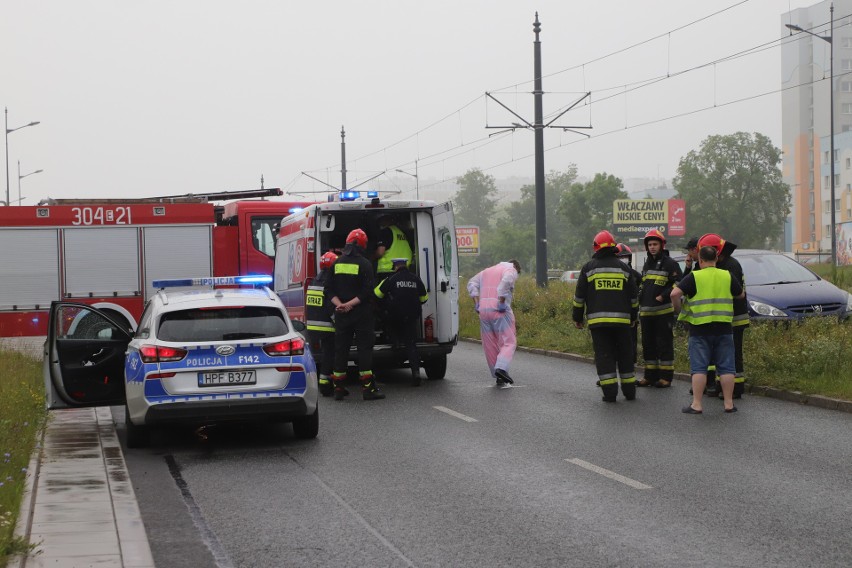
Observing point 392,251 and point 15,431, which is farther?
point 392,251

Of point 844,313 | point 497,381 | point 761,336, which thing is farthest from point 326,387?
point 844,313

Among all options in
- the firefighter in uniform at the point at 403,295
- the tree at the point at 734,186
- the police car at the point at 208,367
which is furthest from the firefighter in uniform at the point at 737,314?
the tree at the point at 734,186

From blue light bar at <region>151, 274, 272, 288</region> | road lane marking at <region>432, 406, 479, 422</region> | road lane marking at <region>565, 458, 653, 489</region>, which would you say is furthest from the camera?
road lane marking at <region>432, 406, 479, 422</region>

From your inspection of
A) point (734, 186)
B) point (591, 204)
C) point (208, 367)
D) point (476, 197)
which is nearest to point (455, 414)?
point (208, 367)

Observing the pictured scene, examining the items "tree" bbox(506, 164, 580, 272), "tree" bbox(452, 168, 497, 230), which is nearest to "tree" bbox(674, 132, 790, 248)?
"tree" bbox(506, 164, 580, 272)

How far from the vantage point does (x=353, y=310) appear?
14.1m

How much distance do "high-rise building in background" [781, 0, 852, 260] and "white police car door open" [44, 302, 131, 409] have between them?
114635 mm

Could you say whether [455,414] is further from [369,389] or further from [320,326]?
[320,326]

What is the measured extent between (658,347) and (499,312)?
6.69 feet

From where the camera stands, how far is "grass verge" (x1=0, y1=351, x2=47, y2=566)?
21.9 feet

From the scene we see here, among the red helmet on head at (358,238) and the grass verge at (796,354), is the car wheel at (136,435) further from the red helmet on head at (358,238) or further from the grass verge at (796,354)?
the grass verge at (796,354)

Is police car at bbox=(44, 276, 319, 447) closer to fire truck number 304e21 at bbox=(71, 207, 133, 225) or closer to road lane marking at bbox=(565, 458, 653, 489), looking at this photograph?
road lane marking at bbox=(565, 458, 653, 489)

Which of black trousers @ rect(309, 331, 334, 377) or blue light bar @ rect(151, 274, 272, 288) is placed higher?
blue light bar @ rect(151, 274, 272, 288)

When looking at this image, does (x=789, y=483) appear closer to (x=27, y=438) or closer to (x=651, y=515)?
(x=651, y=515)
